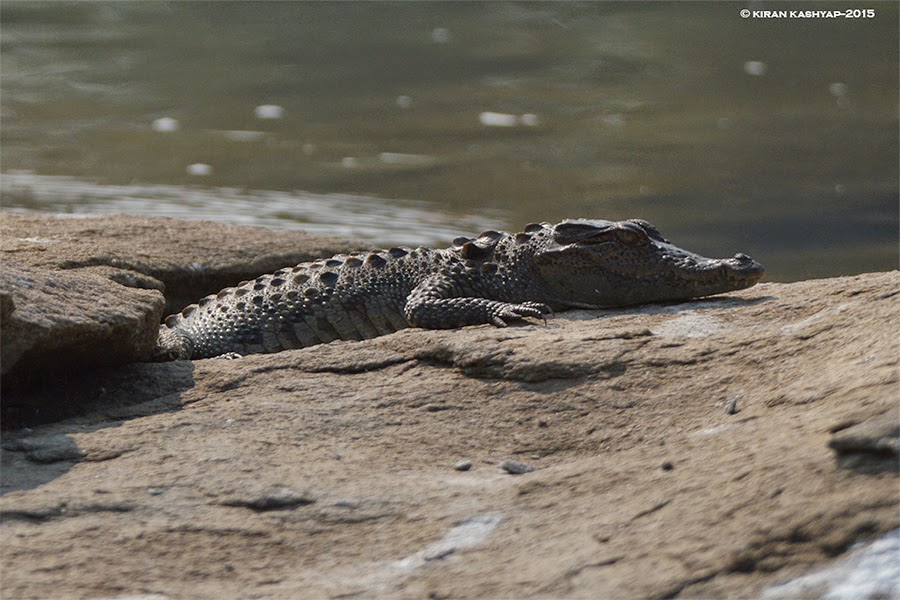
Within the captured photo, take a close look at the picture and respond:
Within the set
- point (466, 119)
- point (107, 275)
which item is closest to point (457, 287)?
point (107, 275)

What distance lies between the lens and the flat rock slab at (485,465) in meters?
2.63

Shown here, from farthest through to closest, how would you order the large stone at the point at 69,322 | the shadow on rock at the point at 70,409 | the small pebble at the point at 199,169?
the small pebble at the point at 199,169, the large stone at the point at 69,322, the shadow on rock at the point at 70,409

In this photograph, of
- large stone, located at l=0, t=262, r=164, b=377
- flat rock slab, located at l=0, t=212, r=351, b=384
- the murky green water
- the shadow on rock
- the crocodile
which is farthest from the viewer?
the murky green water

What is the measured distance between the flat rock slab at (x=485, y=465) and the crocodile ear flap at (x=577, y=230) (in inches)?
29.5

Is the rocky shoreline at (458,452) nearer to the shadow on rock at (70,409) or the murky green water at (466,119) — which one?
the shadow on rock at (70,409)

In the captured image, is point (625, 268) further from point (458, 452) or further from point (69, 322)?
point (69, 322)

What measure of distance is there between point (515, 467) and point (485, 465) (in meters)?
0.10

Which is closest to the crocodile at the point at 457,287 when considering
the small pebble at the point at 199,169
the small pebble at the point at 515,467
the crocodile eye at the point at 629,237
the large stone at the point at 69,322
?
the crocodile eye at the point at 629,237

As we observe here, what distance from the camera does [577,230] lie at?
5.13 m

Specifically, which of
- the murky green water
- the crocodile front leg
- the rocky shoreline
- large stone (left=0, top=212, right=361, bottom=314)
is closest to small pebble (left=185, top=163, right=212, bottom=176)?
the murky green water

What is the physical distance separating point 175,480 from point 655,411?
1.34 m

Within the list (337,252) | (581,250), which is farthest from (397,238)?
(581,250)

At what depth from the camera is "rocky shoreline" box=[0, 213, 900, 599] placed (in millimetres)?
2650

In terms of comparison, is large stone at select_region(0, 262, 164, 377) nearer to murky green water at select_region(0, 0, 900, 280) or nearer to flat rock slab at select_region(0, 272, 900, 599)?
flat rock slab at select_region(0, 272, 900, 599)
